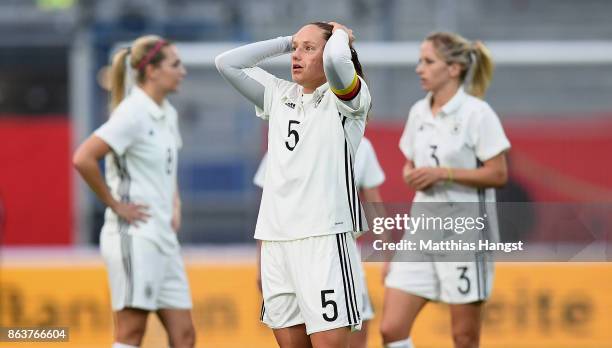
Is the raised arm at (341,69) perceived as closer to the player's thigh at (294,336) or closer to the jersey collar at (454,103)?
the player's thigh at (294,336)

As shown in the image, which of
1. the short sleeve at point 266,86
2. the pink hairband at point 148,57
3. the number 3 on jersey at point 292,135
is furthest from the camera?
the pink hairband at point 148,57

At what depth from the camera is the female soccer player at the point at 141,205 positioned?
237 inches

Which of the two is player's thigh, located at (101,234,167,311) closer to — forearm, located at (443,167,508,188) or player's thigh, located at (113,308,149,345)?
player's thigh, located at (113,308,149,345)

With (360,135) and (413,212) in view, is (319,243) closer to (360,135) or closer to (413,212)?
(360,135)

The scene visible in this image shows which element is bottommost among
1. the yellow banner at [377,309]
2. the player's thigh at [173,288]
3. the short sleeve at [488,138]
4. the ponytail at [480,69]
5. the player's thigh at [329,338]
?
the yellow banner at [377,309]

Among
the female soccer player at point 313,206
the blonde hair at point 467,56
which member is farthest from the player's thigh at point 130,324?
the blonde hair at point 467,56

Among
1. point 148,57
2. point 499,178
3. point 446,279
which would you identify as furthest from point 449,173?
point 148,57

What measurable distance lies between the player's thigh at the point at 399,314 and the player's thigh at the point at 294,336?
150cm

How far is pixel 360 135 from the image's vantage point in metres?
4.66

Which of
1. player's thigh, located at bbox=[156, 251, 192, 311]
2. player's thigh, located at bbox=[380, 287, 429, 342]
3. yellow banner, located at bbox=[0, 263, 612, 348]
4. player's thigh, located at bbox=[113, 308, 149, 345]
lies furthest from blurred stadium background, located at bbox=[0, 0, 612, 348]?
player's thigh, located at bbox=[113, 308, 149, 345]

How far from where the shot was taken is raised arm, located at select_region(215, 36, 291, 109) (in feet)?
16.0

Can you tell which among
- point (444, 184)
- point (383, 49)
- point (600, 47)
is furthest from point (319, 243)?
point (600, 47)

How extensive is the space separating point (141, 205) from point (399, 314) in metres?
1.40

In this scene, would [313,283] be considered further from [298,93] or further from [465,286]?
[465,286]
